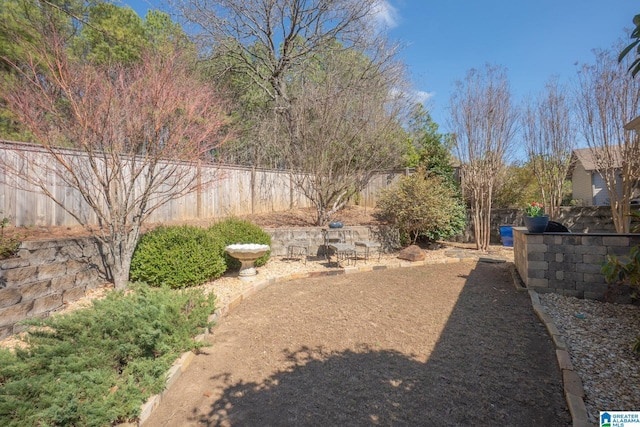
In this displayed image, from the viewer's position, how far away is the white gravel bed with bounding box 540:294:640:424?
2.15 metres

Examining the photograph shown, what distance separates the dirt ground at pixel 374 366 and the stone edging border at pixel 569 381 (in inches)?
2.9

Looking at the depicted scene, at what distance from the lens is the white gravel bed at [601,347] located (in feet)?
7.05

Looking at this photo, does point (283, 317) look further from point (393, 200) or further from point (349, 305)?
point (393, 200)

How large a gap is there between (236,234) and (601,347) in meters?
5.34

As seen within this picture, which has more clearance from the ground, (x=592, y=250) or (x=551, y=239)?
(x=551, y=239)

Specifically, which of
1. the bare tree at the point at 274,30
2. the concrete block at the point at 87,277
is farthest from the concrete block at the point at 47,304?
the bare tree at the point at 274,30

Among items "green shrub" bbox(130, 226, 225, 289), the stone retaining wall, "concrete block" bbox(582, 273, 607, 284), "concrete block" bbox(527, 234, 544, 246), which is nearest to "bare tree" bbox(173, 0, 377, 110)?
"green shrub" bbox(130, 226, 225, 289)

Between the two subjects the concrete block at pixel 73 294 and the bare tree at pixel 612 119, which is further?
the bare tree at pixel 612 119

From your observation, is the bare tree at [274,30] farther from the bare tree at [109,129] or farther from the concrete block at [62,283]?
the concrete block at [62,283]

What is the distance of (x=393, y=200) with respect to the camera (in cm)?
807

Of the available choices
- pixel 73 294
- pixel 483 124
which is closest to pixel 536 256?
pixel 483 124

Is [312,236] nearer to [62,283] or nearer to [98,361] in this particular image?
[62,283]

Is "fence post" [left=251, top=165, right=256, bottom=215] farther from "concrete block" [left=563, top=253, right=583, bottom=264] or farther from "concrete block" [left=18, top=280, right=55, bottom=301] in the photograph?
"concrete block" [left=563, top=253, right=583, bottom=264]
